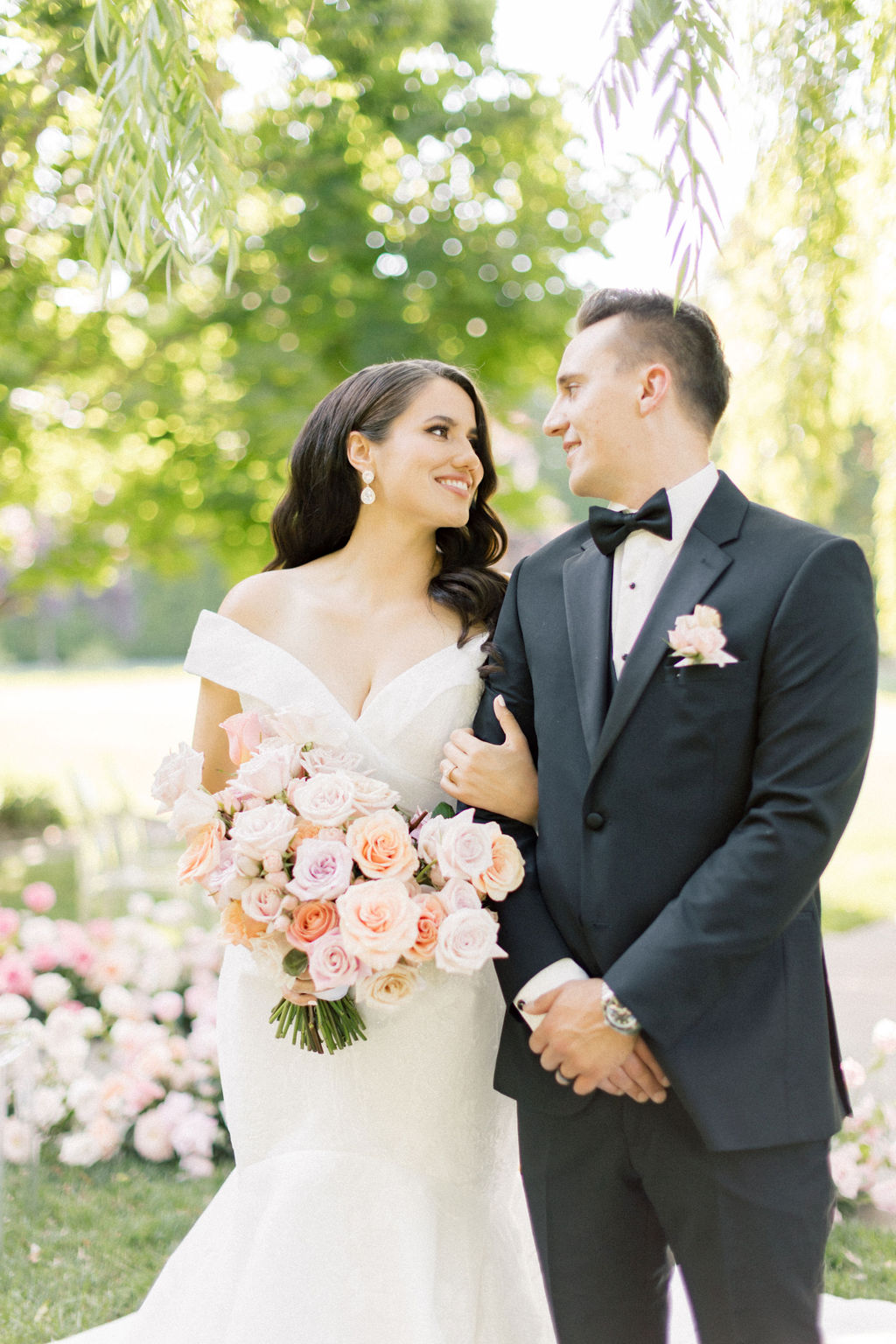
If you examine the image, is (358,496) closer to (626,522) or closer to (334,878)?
(626,522)

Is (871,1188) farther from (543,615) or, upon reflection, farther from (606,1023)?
(543,615)

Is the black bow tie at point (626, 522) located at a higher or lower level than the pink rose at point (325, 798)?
higher

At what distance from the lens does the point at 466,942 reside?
214 cm

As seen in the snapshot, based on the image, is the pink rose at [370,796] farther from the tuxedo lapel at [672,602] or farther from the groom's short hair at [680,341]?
the groom's short hair at [680,341]

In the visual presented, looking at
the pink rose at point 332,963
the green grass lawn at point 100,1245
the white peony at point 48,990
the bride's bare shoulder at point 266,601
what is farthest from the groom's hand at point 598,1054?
the white peony at point 48,990

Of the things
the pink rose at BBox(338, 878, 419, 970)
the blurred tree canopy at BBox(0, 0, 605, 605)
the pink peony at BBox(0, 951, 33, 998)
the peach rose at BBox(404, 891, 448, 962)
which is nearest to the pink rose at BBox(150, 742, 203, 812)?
the pink rose at BBox(338, 878, 419, 970)

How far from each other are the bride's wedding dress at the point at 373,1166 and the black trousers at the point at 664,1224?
387mm

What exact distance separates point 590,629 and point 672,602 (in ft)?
0.62

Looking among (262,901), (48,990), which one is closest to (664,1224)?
(262,901)

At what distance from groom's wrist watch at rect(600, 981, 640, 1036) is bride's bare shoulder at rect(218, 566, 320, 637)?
1.38 meters

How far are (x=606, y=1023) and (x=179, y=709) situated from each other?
23.2 m

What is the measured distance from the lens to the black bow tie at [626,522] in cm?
224

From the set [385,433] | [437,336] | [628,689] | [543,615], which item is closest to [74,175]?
[437,336]

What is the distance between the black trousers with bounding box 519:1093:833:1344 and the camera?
6.59ft
